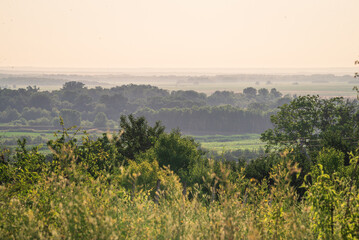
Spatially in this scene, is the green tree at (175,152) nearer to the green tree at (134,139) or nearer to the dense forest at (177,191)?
the dense forest at (177,191)

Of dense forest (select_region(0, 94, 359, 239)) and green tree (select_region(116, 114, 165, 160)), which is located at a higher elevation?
dense forest (select_region(0, 94, 359, 239))

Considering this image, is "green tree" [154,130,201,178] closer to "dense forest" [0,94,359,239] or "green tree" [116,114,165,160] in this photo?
"dense forest" [0,94,359,239]

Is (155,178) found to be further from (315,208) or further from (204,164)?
(315,208)

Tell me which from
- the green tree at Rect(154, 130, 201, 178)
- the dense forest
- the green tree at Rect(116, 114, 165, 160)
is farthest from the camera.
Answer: the green tree at Rect(116, 114, 165, 160)

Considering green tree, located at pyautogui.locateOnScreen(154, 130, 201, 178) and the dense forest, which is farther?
green tree, located at pyautogui.locateOnScreen(154, 130, 201, 178)

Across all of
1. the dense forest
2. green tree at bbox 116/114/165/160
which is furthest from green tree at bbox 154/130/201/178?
green tree at bbox 116/114/165/160

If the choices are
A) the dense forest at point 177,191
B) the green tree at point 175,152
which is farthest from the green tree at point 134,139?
the green tree at point 175,152

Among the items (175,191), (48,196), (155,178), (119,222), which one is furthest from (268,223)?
(155,178)

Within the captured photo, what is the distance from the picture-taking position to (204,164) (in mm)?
49188

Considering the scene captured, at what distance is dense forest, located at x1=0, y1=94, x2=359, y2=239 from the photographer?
7531 millimetres

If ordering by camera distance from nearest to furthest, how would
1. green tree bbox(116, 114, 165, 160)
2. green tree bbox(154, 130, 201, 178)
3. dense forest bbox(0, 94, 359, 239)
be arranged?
dense forest bbox(0, 94, 359, 239), green tree bbox(154, 130, 201, 178), green tree bbox(116, 114, 165, 160)

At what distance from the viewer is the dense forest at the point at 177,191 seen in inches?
297

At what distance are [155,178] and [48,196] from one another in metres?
35.7

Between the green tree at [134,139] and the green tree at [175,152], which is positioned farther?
the green tree at [134,139]
